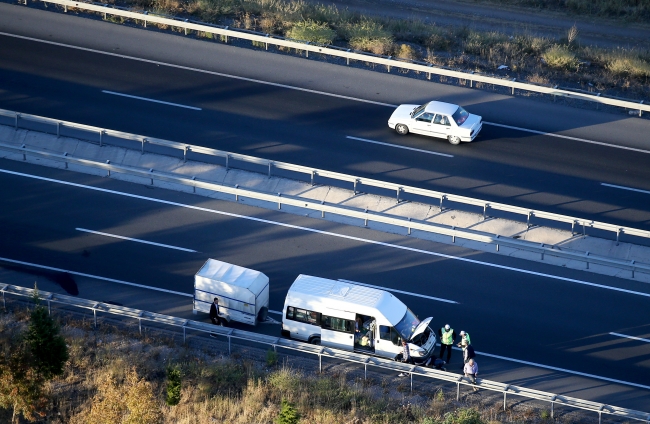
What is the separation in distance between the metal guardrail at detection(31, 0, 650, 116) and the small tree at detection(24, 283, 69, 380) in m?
15.9

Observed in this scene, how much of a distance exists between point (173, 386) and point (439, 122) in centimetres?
1318

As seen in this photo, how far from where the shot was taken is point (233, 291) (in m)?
19.7

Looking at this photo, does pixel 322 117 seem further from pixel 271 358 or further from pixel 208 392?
pixel 208 392

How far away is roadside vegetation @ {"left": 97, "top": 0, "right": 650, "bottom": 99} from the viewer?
103 ft

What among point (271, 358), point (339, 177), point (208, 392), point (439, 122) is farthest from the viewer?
point (439, 122)

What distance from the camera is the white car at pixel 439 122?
26.6 m

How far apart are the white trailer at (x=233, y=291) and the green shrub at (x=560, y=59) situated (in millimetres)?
16705

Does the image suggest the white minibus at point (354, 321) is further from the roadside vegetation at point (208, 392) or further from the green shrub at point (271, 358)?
the green shrub at point (271, 358)

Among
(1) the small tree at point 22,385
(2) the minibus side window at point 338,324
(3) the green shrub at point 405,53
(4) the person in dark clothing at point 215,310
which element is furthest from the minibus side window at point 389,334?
(3) the green shrub at point 405,53

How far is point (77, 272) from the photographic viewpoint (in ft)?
70.4

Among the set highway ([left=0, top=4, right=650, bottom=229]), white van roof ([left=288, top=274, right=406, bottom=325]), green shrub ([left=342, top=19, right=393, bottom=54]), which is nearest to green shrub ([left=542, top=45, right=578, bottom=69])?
highway ([left=0, top=4, right=650, bottom=229])

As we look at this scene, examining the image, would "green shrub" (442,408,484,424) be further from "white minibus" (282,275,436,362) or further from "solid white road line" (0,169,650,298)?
"solid white road line" (0,169,650,298)

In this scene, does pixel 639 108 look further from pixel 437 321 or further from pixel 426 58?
pixel 437 321

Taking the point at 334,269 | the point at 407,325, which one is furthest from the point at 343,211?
the point at 407,325
